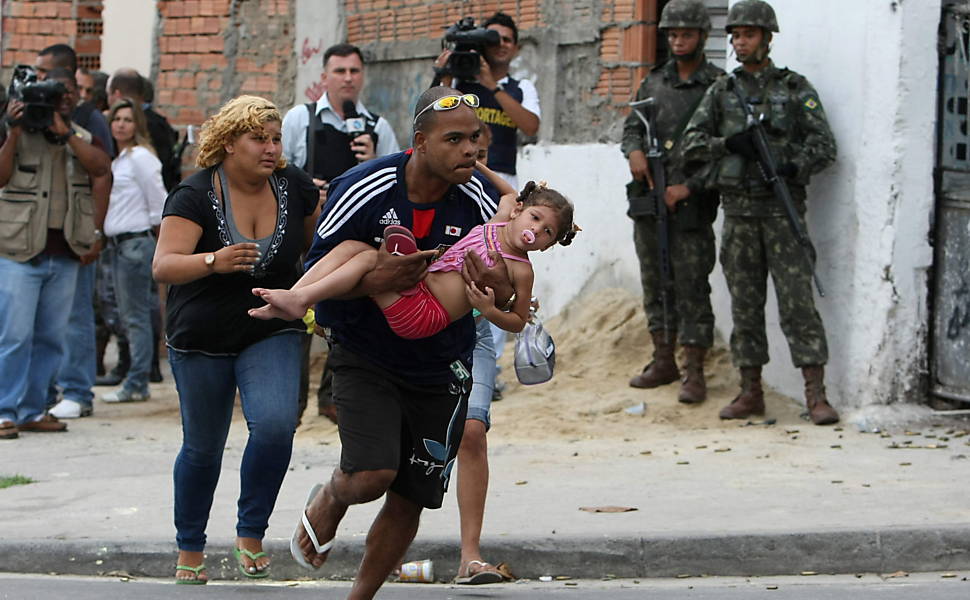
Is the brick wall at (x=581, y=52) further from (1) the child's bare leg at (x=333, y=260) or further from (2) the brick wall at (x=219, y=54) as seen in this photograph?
(1) the child's bare leg at (x=333, y=260)

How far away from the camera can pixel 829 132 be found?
28.6ft

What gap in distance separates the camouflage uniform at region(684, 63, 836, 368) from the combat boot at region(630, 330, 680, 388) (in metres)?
0.65

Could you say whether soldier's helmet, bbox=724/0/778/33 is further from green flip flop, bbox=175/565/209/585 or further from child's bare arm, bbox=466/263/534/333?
green flip flop, bbox=175/565/209/585

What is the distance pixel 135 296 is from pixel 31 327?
1640mm

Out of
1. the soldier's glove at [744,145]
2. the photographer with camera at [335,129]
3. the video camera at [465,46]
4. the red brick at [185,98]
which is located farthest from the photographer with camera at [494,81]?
the red brick at [185,98]

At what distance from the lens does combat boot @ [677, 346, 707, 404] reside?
30.9ft

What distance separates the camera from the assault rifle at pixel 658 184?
31.0 ft

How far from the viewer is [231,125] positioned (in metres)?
5.82

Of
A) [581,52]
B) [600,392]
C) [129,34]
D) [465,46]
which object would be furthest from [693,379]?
[129,34]

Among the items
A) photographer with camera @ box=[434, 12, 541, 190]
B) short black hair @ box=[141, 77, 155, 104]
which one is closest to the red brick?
short black hair @ box=[141, 77, 155, 104]

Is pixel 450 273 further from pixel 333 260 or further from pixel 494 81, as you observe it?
pixel 494 81

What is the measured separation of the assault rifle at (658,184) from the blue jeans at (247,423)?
3.99m

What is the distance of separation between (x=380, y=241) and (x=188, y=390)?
1310 millimetres

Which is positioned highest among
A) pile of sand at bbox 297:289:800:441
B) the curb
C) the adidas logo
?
the adidas logo
